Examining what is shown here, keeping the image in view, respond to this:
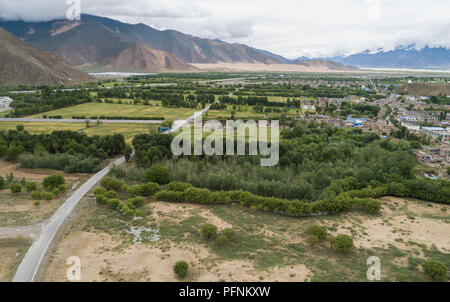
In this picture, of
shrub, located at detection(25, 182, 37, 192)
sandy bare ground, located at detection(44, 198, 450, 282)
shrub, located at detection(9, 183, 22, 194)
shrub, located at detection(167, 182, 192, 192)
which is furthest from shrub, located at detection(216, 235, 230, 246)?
shrub, located at detection(9, 183, 22, 194)

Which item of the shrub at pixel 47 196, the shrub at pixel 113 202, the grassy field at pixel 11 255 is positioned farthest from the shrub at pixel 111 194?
the grassy field at pixel 11 255

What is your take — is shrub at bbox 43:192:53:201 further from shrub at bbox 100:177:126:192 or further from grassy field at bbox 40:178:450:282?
shrub at bbox 100:177:126:192

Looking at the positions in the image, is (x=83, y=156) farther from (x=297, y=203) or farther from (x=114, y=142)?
(x=297, y=203)

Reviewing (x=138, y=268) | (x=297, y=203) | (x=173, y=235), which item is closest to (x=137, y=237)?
(x=173, y=235)

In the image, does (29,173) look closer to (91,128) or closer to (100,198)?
(100,198)

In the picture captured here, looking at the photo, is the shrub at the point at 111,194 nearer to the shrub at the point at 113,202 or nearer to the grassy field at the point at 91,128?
the shrub at the point at 113,202
